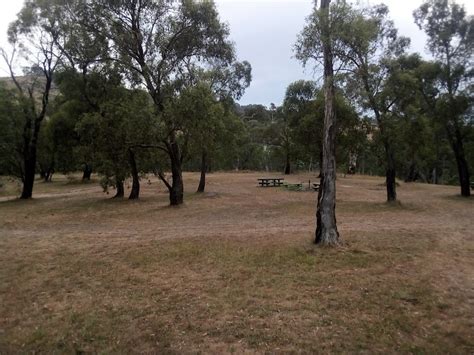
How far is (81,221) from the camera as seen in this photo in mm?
14375

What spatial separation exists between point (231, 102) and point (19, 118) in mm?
13634

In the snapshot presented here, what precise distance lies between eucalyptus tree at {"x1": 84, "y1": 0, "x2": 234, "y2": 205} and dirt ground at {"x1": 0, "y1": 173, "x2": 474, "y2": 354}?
6345mm

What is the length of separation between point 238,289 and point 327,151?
174 inches

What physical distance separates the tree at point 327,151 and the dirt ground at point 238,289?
1.72 feet

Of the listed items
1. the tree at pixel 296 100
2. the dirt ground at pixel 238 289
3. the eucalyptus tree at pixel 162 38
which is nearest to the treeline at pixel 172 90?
the eucalyptus tree at pixel 162 38

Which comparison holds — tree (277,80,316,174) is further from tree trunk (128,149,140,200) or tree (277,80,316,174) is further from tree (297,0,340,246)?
tree (297,0,340,246)

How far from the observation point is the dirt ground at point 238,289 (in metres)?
5.14

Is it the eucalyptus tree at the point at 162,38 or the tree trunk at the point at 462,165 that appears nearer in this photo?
the eucalyptus tree at the point at 162,38

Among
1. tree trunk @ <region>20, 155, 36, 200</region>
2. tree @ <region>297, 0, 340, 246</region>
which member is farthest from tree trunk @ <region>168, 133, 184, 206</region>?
tree trunk @ <region>20, 155, 36, 200</region>

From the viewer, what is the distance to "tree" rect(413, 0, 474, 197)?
21.2 meters

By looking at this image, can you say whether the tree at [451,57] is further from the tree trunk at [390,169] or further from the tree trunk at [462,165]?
the tree trunk at [390,169]

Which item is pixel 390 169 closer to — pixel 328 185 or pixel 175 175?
pixel 328 185

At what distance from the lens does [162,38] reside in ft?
56.5

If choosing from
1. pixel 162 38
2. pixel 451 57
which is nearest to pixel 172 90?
pixel 162 38
